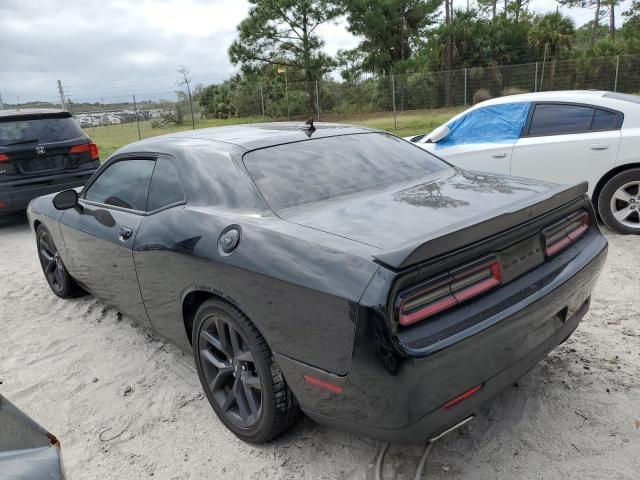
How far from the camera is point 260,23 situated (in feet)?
96.3

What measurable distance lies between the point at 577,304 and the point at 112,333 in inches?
126

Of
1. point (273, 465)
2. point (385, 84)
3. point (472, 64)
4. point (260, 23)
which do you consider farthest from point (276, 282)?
point (472, 64)

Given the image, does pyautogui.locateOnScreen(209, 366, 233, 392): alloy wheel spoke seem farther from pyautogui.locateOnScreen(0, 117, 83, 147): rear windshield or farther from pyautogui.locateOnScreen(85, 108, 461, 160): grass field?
pyautogui.locateOnScreen(85, 108, 461, 160): grass field

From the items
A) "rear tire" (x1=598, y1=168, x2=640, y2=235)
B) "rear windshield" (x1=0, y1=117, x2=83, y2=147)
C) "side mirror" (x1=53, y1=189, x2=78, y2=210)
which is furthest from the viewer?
"rear windshield" (x1=0, y1=117, x2=83, y2=147)

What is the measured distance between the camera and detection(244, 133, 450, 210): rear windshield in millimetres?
2697

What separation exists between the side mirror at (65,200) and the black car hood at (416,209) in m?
2.15

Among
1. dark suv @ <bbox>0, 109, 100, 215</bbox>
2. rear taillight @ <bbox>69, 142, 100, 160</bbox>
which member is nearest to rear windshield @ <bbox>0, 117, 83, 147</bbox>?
dark suv @ <bbox>0, 109, 100, 215</bbox>

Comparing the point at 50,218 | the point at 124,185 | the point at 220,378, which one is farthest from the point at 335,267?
the point at 50,218

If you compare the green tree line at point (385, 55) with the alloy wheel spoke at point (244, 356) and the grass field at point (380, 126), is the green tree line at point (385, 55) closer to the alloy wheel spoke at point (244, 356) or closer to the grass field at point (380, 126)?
the grass field at point (380, 126)

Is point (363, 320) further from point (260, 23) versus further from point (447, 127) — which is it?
point (260, 23)

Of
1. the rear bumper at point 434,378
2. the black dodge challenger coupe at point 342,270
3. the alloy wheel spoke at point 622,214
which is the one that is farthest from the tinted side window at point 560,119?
the rear bumper at point 434,378

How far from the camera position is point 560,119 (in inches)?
217

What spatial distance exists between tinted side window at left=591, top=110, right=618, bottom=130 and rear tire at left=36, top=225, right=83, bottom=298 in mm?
5214

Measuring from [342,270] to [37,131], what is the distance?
706 cm
